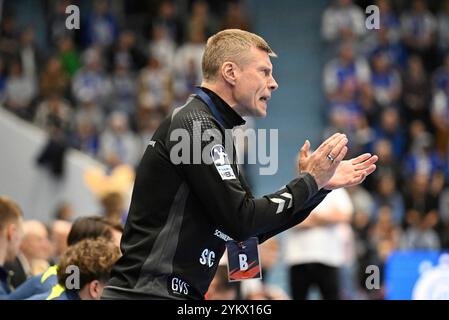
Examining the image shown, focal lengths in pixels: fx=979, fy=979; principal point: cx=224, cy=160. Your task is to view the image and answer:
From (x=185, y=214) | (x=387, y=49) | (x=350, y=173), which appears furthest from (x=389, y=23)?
(x=185, y=214)

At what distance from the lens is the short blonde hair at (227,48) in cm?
436

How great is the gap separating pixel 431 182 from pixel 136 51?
575 centimetres

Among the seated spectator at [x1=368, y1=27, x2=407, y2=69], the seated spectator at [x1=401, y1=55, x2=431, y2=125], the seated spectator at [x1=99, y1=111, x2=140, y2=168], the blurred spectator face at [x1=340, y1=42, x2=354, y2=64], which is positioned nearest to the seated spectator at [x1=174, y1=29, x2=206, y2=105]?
the seated spectator at [x1=99, y1=111, x2=140, y2=168]

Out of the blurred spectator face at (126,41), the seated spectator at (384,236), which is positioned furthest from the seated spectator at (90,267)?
the blurred spectator face at (126,41)

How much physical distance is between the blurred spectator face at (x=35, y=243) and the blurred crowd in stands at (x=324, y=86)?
543 cm

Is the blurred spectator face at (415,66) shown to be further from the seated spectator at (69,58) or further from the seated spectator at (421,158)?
the seated spectator at (69,58)

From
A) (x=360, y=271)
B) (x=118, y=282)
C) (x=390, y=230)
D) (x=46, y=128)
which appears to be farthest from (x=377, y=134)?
(x=118, y=282)

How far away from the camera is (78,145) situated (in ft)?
50.6

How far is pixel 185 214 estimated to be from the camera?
4.12 metres

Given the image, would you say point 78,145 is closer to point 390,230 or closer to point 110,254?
point 390,230

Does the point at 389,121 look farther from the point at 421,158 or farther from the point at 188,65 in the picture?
the point at 188,65

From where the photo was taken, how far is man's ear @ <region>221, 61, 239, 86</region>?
171 inches

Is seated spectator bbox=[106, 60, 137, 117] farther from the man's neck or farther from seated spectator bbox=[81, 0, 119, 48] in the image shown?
the man's neck

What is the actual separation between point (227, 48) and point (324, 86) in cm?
1340
